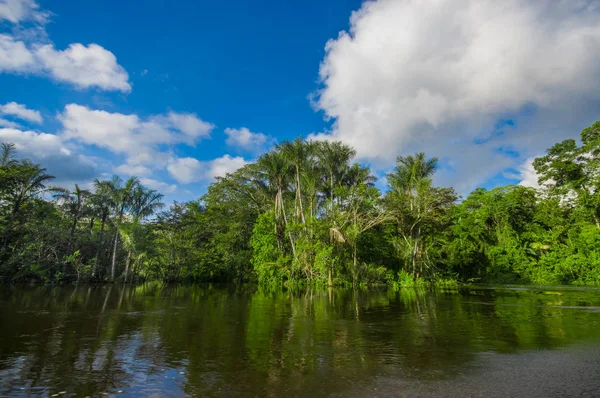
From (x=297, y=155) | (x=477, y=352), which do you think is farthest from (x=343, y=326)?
(x=297, y=155)

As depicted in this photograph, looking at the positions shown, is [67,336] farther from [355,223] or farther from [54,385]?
[355,223]

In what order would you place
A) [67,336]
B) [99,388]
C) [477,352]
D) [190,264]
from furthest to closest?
[190,264], [67,336], [477,352], [99,388]

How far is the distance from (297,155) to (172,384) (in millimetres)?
27161

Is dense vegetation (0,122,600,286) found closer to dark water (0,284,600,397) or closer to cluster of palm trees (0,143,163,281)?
cluster of palm trees (0,143,163,281)

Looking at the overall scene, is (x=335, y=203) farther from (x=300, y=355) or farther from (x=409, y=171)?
(x=300, y=355)

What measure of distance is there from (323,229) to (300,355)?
21.0 meters

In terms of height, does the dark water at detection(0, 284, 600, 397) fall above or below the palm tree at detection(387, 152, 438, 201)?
below

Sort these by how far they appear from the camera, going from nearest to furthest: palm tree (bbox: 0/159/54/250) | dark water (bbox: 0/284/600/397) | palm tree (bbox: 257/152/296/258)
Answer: dark water (bbox: 0/284/600/397) < palm tree (bbox: 0/159/54/250) < palm tree (bbox: 257/152/296/258)

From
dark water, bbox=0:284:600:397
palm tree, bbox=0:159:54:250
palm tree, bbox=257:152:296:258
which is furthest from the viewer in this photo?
palm tree, bbox=257:152:296:258

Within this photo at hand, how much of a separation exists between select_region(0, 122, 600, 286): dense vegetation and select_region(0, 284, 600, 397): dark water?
16.2 meters

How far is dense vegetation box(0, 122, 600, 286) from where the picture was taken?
90.3ft

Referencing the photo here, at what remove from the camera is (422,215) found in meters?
28.1

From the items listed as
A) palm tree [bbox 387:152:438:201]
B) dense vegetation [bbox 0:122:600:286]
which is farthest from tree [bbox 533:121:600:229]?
palm tree [bbox 387:152:438:201]

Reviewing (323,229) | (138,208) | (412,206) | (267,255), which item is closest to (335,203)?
(323,229)
